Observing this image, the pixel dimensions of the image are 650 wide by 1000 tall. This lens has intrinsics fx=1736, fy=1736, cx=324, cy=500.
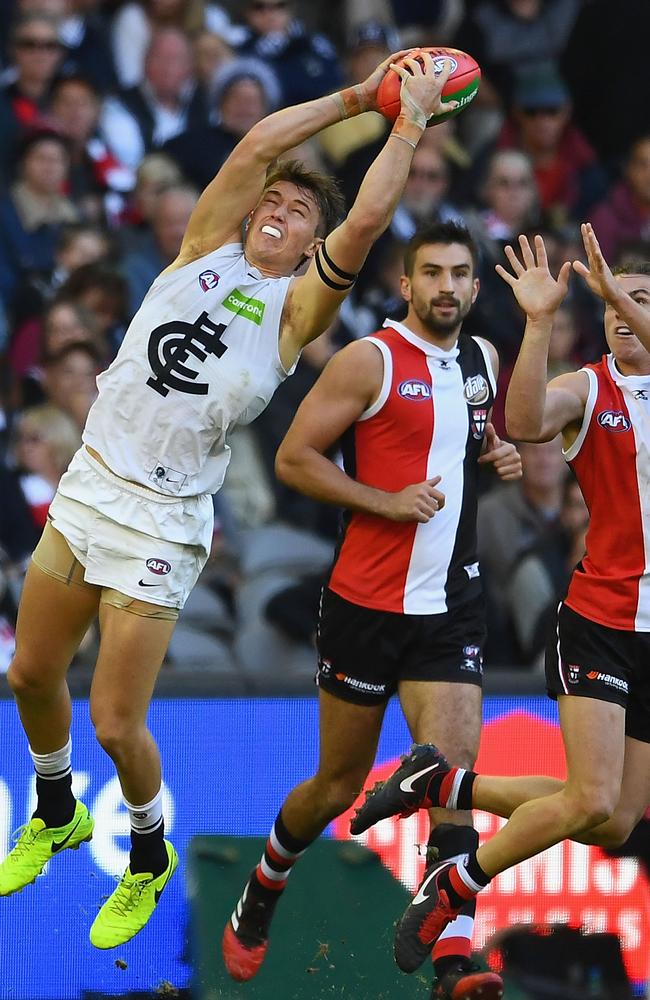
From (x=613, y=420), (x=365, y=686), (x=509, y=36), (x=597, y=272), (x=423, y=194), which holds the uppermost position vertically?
(x=597, y=272)

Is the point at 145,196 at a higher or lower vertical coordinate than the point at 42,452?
higher

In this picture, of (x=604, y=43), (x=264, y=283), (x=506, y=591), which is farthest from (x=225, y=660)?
(x=604, y=43)

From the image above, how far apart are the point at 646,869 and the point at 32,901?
2755 millimetres

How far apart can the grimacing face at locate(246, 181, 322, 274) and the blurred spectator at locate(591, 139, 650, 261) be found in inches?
221

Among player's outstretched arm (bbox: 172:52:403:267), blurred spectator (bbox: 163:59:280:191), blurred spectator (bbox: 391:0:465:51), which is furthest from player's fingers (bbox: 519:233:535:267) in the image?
blurred spectator (bbox: 391:0:465:51)

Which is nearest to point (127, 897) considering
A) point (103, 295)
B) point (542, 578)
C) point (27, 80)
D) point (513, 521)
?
point (542, 578)

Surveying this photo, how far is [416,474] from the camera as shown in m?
7.18

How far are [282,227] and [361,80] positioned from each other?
5.43 metres

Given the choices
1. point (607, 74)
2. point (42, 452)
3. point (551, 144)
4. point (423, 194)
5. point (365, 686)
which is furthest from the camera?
point (607, 74)

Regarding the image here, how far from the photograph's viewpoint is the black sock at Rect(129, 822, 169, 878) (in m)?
6.86

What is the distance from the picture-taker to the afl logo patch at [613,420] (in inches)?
264

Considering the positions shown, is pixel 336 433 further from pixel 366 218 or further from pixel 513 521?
pixel 513 521

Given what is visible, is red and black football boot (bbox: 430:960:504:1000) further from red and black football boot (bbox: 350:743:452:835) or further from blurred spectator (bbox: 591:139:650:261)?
blurred spectator (bbox: 591:139:650:261)

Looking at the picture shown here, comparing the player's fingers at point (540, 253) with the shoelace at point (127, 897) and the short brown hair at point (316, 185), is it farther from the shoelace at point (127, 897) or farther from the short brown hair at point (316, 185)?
the shoelace at point (127, 897)
